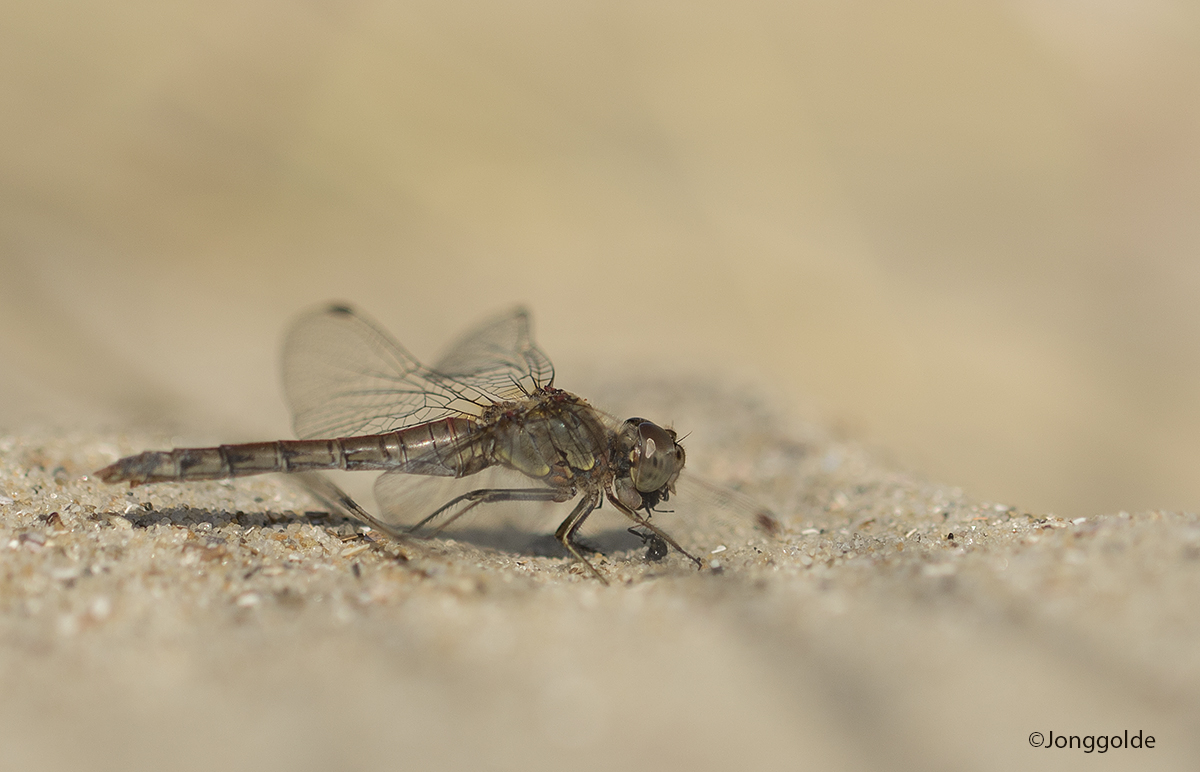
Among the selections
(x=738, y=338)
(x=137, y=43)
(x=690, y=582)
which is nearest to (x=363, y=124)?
(x=137, y=43)

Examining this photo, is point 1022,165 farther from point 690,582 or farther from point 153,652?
point 153,652

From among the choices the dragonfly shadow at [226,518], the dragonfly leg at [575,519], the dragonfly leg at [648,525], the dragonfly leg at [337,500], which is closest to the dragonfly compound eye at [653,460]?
the dragonfly leg at [648,525]

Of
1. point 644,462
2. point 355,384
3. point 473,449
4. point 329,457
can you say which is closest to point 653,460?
point 644,462

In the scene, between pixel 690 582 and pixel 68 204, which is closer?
pixel 690 582

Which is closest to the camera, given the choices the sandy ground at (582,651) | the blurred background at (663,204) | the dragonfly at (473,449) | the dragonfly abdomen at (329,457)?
the sandy ground at (582,651)

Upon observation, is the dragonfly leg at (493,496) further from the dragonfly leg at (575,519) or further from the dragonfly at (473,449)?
the dragonfly leg at (575,519)

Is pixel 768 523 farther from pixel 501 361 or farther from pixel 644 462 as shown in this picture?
pixel 501 361
